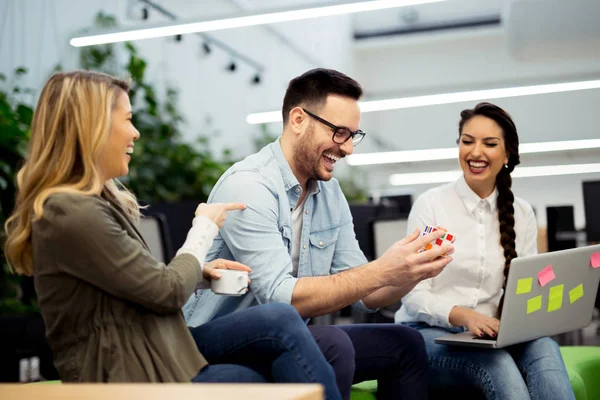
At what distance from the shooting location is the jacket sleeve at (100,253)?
1361 mm

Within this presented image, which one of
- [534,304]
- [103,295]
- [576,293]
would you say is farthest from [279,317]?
[576,293]

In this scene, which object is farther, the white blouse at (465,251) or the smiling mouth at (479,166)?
the smiling mouth at (479,166)

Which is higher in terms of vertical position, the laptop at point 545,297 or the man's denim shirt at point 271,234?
the man's denim shirt at point 271,234

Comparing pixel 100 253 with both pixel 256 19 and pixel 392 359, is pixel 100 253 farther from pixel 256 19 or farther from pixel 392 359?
pixel 256 19

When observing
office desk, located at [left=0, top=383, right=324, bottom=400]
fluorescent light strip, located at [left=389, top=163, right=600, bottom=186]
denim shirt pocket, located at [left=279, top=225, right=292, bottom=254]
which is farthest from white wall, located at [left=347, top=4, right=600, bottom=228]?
office desk, located at [left=0, top=383, right=324, bottom=400]

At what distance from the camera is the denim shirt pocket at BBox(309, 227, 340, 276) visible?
2.11m

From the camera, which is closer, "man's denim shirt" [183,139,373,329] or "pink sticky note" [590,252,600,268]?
"man's denim shirt" [183,139,373,329]

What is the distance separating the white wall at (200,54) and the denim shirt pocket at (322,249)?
7.21 feet

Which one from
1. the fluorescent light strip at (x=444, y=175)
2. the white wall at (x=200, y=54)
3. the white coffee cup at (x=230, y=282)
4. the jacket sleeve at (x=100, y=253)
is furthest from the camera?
the fluorescent light strip at (x=444, y=175)

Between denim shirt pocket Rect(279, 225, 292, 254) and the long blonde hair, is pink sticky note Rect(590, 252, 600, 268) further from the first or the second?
the long blonde hair

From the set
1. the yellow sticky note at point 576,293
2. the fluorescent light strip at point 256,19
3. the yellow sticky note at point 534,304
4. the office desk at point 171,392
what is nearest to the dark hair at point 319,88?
the yellow sticky note at point 534,304

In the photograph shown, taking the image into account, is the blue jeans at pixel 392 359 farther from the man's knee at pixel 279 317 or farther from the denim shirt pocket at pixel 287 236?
the man's knee at pixel 279 317

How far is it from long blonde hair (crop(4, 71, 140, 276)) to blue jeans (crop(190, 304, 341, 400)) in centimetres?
41

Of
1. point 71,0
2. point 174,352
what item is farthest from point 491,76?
point 174,352
